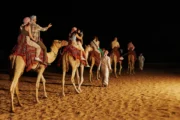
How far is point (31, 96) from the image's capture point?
11.8 m

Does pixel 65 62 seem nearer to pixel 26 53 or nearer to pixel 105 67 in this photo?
pixel 26 53

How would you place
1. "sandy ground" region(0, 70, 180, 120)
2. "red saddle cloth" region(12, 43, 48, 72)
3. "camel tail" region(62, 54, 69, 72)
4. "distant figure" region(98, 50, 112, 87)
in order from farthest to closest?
"distant figure" region(98, 50, 112, 87), "camel tail" region(62, 54, 69, 72), "red saddle cloth" region(12, 43, 48, 72), "sandy ground" region(0, 70, 180, 120)

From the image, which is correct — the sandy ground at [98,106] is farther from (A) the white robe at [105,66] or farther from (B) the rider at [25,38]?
(A) the white robe at [105,66]

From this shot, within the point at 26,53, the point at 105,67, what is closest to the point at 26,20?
the point at 26,53

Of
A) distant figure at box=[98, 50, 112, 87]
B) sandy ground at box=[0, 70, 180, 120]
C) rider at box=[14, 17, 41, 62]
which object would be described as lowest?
sandy ground at box=[0, 70, 180, 120]

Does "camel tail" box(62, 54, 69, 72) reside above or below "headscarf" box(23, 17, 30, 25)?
below

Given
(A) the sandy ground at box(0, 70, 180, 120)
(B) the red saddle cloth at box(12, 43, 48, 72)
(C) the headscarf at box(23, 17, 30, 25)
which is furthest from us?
(C) the headscarf at box(23, 17, 30, 25)

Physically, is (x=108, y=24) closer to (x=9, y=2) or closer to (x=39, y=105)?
(x=9, y=2)

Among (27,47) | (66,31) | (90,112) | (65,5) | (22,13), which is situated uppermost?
(65,5)

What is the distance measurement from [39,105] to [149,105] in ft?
13.2

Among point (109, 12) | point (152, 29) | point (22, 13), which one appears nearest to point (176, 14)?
point (152, 29)

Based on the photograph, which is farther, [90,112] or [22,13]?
[22,13]

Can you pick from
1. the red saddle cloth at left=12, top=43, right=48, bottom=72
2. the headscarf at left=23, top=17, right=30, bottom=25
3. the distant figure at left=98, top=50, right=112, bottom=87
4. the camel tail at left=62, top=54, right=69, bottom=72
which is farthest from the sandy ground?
the headscarf at left=23, top=17, right=30, bottom=25

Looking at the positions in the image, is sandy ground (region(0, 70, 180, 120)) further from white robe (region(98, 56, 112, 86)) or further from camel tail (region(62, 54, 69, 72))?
white robe (region(98, 56, 112, 86))
